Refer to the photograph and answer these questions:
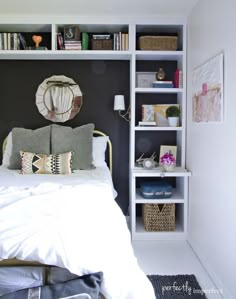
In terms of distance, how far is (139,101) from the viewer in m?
3.56

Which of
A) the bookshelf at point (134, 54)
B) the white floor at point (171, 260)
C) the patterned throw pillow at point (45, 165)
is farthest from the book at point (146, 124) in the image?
the white floor at point (171, 260)

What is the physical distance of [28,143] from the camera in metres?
3.10

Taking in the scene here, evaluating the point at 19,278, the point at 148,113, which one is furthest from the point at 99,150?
the point at 19,278

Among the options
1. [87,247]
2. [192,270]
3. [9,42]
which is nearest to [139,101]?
[9,42]

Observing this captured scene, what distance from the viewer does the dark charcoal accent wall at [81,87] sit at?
3.50 metres

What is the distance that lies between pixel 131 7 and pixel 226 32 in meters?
1.21

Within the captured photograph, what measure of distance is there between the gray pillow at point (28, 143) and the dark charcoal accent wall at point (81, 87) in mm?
375

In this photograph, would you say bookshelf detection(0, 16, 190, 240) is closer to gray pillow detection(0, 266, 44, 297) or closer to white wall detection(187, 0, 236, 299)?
white wall detection(187, 0, 236, 299)

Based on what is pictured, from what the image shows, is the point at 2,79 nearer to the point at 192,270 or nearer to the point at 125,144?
the point at 125,144

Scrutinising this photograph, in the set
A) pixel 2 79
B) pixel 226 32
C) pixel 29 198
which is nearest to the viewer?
pixel 29 198

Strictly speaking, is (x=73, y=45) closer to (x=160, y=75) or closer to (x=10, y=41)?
(x=10, y=41)

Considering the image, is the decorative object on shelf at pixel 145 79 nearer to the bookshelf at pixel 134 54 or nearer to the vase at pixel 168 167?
the bookshelf at pixel 134 54

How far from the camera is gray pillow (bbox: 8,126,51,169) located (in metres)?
3.07

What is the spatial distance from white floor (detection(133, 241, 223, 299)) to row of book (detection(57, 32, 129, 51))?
213 centimetres
